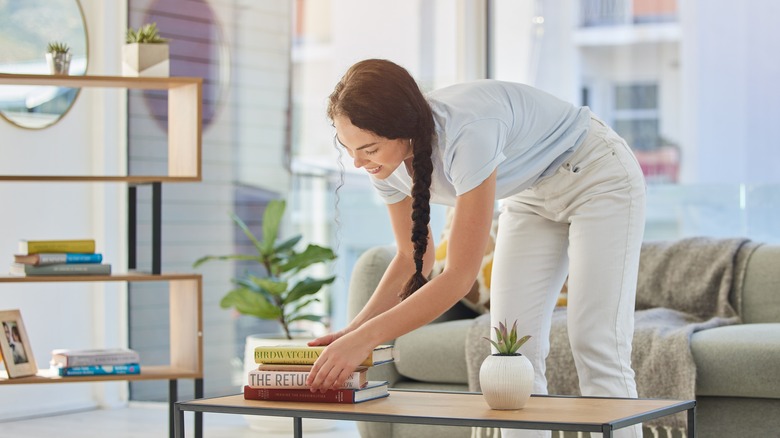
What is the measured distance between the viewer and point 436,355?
311cm

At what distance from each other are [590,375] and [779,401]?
93cm

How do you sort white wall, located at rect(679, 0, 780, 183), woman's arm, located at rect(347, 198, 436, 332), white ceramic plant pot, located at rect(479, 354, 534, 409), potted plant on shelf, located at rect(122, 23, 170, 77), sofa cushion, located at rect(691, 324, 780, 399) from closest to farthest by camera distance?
white ceramic plant pot, located at rect(479, 354, 534, 409), woman's arm, located at rect(347, 198, 436, 332), sofa cushion, located at rect(691, 324, 780, 399), potted plant on shelf, located at rect(122, 23, 170, 77), white wall, located at rect(679, 0, 780, 183)

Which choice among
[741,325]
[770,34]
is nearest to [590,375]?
[741,325]

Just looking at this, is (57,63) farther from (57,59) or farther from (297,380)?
(297,380)

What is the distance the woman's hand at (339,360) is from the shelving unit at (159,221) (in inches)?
58.0

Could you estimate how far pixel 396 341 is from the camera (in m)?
3.21

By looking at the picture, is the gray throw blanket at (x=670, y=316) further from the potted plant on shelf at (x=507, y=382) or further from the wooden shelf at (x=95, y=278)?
the potted plant on shelf at (x=507, y=382)

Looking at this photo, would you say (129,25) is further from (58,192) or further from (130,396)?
(130,396)

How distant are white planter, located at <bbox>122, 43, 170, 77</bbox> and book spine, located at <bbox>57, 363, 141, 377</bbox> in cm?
92

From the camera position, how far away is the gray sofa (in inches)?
106

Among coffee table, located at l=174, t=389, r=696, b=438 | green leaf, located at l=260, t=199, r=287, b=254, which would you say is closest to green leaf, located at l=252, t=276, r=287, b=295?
green leaf, located at l=260, t=199, r=287, b=254

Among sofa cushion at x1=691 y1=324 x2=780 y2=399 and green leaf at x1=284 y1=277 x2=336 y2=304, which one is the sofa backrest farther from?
green leaf at x1=284 y1=277 x2=336 y2=304

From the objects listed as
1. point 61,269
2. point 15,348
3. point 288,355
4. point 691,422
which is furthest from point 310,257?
point 691,422

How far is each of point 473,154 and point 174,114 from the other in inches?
74.9
